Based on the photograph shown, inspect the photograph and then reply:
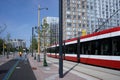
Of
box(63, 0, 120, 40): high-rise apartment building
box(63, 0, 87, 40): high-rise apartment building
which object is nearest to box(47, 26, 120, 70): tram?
box(63, 0, 87, 40): high-rise apartment building

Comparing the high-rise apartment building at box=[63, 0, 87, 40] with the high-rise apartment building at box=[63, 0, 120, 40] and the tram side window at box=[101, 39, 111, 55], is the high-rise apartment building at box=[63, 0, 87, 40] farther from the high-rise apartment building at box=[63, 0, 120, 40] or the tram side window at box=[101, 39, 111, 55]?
the tram side window at box=[101, 39, 111, 55]

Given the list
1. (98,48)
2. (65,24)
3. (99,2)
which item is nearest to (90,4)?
(99,2)

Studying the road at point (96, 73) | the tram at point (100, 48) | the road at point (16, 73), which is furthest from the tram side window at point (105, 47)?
the road at point (16, 73)

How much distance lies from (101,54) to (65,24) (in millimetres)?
98116

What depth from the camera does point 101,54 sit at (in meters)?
22.3

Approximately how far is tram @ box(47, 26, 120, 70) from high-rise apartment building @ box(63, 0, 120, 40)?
8676cm

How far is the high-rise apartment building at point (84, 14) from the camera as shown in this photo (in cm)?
11956

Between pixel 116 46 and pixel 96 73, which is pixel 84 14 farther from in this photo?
pixel 96 73

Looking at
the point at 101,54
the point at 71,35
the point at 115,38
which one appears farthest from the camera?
the point at 71,35

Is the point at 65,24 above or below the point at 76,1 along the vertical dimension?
below

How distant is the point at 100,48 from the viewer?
22.6 meters

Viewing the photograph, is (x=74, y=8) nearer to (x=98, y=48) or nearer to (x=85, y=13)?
(x=85, y=13)

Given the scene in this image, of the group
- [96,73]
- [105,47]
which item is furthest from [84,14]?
[96,73]

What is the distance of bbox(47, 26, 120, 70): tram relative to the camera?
1930 centimetres
